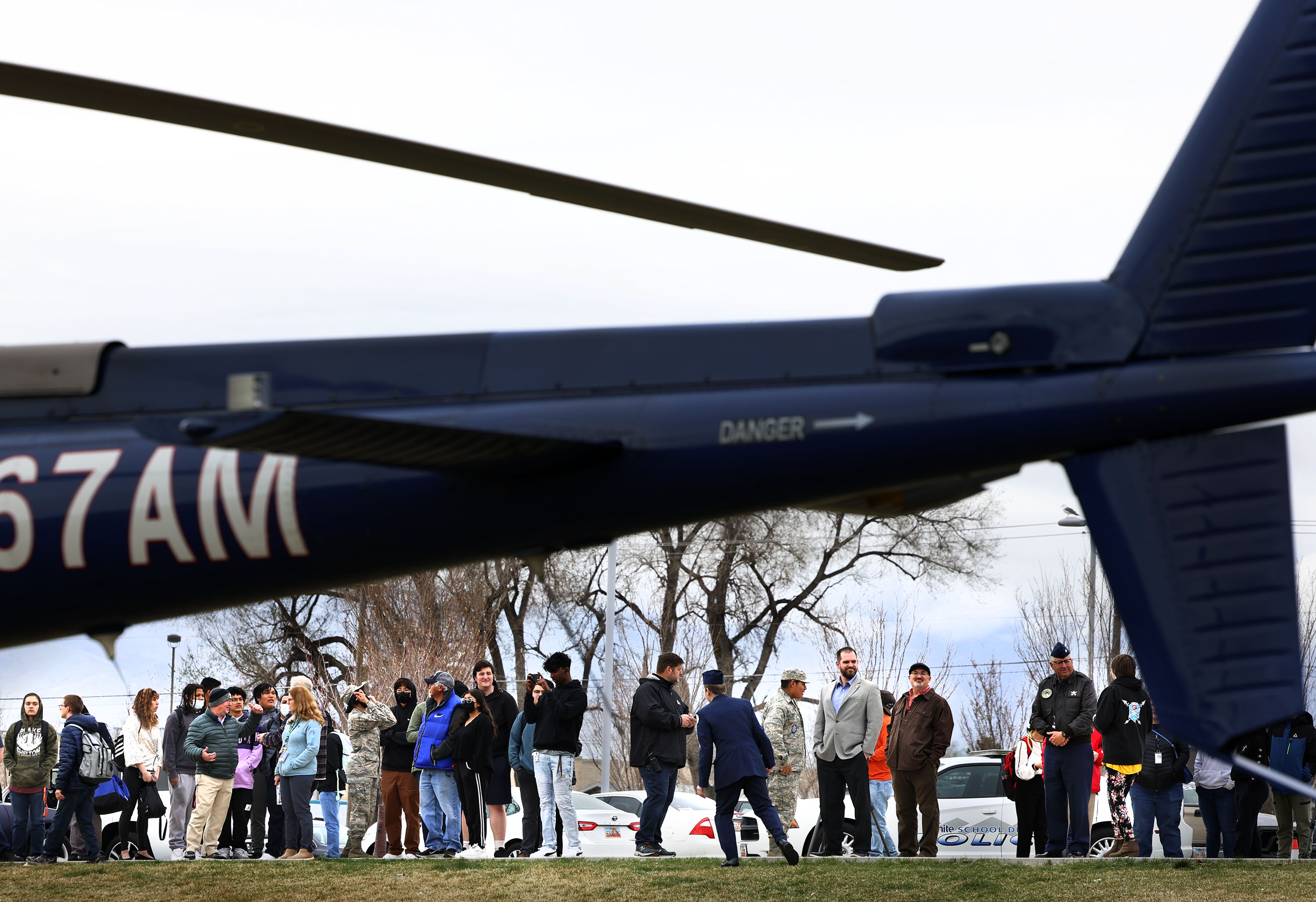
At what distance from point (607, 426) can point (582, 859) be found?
8079mm

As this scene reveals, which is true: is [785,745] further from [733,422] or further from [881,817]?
[733,422]

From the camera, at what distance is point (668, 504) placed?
22.2 feet

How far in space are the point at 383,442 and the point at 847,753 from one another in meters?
9.77

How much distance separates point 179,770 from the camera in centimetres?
1719

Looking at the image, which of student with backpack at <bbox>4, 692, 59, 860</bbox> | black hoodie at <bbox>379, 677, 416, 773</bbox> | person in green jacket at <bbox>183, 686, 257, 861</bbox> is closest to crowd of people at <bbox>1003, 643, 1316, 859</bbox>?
black hoodie at <bbox>379, 677, 416, 773</bbox>

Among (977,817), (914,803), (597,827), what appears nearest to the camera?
(914,803)

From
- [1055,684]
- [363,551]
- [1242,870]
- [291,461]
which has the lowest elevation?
[1242,870]

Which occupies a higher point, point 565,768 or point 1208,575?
point 1208,575

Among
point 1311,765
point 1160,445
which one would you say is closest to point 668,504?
point 1160,445

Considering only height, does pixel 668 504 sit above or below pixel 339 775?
above

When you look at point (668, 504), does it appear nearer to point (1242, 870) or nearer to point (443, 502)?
point (443, 502)

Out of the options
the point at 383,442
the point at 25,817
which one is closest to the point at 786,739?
the point at 25,817

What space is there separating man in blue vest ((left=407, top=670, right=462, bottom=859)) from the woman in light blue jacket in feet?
4.31

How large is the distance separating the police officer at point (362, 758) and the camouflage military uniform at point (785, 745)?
14.3ft
